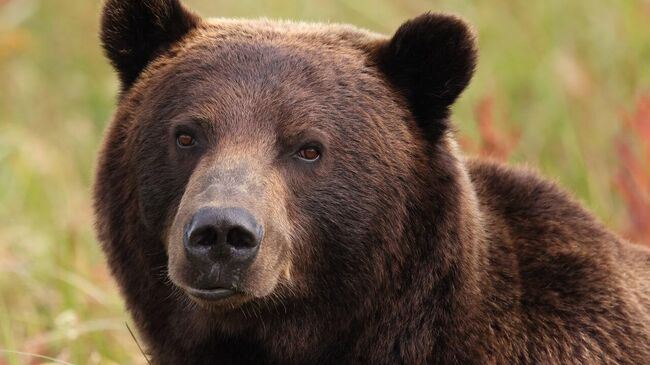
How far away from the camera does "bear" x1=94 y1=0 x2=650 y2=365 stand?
193 inches

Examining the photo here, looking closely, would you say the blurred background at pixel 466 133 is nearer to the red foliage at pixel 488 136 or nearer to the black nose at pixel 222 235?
the red foliage at pixel 488 136

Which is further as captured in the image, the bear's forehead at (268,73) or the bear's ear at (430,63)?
the bear's ear at (430,63)

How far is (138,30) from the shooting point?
17.6 feet

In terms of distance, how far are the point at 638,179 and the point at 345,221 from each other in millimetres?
3316

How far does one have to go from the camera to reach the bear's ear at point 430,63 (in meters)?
5.08

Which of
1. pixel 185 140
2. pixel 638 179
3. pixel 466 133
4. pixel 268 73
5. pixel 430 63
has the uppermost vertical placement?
pixel 638 179

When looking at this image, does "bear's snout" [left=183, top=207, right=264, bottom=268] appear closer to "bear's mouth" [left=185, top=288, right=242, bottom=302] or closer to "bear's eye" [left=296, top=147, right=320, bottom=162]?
"bear's mouth" [left=185, top=288, right=242, bottom=302]

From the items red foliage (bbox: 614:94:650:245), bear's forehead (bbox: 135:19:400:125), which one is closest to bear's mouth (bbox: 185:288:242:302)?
bear's forehead (bbox: 135:19:400:125)

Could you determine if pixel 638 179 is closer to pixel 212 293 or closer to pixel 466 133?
pixel 466 133

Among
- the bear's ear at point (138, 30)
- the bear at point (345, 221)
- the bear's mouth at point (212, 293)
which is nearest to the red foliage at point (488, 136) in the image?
the bear at point (345, 221)

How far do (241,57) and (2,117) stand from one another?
7267 mm

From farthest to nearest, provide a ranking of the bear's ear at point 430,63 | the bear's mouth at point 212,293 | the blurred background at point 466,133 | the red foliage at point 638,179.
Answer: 1. the red foliage at point 638,179
2. the blurred background at point 466,133
3. the bear's ear at point 430,63
4. the bear's mouth at point 212,293

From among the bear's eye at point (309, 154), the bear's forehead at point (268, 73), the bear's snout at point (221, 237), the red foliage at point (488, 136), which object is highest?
the red foliage at point (488, 136)

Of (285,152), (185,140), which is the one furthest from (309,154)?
(185,140)
